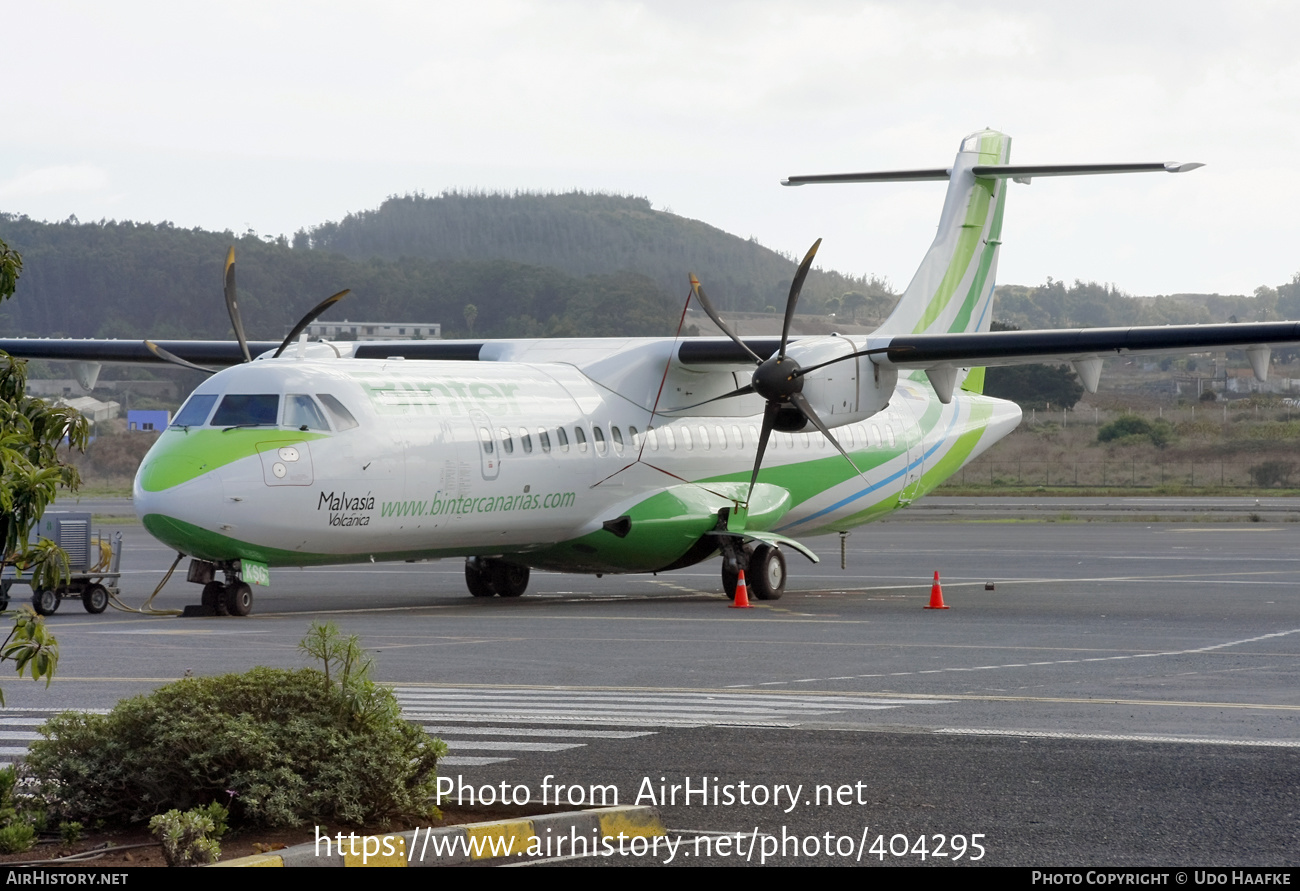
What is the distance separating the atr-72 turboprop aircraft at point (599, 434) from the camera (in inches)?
666

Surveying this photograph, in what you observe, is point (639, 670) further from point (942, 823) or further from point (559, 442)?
point (559, 442)

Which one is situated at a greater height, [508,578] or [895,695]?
[895,695]

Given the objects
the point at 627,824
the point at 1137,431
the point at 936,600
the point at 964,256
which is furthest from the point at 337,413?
the point at 1137,431

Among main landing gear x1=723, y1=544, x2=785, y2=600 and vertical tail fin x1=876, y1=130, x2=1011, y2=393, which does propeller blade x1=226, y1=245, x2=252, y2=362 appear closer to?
main landing gear x1=723, y1=544, x2=785, y2=600

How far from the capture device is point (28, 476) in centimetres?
563

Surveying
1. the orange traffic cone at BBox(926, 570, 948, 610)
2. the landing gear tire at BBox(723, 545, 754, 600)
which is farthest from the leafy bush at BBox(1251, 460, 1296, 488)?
the orange traffic cone at BBox(926, 570, 948, 610)

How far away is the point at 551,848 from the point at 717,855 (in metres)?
0.68

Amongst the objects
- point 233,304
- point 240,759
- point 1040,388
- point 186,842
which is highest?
point 1040,388

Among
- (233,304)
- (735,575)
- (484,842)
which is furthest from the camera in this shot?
(735,575)

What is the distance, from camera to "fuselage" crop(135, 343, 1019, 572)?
16547 millimetres

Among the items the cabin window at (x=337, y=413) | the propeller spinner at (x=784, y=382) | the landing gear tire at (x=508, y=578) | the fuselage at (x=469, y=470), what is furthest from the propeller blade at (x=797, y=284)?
the cabin window at (x=337, y=413)

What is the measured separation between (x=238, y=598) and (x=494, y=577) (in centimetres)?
503

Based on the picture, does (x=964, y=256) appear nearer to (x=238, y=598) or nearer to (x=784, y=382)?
(x=784, y=382)

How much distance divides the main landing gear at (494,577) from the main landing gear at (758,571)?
115 inches
